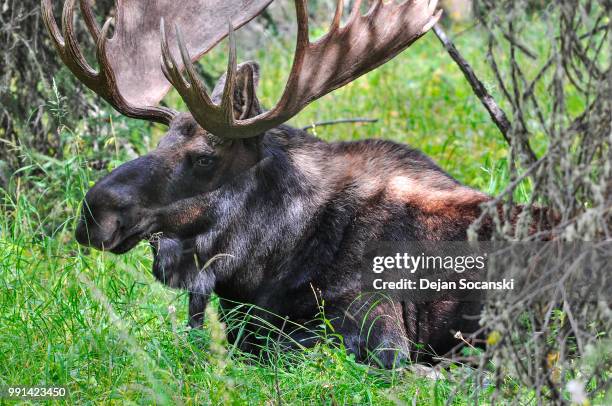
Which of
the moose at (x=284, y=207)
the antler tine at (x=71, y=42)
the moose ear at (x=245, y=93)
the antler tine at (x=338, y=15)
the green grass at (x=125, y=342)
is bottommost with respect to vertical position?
the green grass at (x=125, y=342)

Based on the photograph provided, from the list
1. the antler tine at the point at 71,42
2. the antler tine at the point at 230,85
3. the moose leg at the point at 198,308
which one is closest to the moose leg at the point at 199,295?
the moose leg at the point at 198,308

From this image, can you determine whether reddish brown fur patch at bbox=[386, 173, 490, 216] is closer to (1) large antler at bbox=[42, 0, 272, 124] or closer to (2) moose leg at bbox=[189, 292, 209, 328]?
(2) moose leg at bbox=[189, 292, 209, 328]

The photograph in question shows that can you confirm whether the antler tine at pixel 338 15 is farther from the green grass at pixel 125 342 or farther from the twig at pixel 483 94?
the green grass at pixel 125 342

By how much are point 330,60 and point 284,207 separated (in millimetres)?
786

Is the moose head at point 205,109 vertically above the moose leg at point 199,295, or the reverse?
the moose head at point 205,109

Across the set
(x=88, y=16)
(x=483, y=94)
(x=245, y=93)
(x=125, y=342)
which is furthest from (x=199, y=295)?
(x=483, y=94)

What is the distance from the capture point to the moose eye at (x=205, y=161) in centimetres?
508

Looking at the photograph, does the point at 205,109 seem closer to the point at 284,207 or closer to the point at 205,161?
the point at 205,161

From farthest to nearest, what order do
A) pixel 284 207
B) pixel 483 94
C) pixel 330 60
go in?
pixel 483 94 → pixel 284 207 → pixel 330 60

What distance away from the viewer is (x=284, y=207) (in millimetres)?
5152

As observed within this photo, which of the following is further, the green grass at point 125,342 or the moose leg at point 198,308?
the moose leg at point 198,308

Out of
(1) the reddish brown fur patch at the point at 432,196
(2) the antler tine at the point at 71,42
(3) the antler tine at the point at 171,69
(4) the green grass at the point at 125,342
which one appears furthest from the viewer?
(1) the reddish brown fur patch at the point at 432,196

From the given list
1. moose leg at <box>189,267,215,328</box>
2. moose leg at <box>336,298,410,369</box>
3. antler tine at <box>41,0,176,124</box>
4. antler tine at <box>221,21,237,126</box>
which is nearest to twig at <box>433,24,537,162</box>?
moose leg at <box>336,298,410,369</box>

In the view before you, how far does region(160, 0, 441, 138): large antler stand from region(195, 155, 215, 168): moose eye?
168 millimetres
